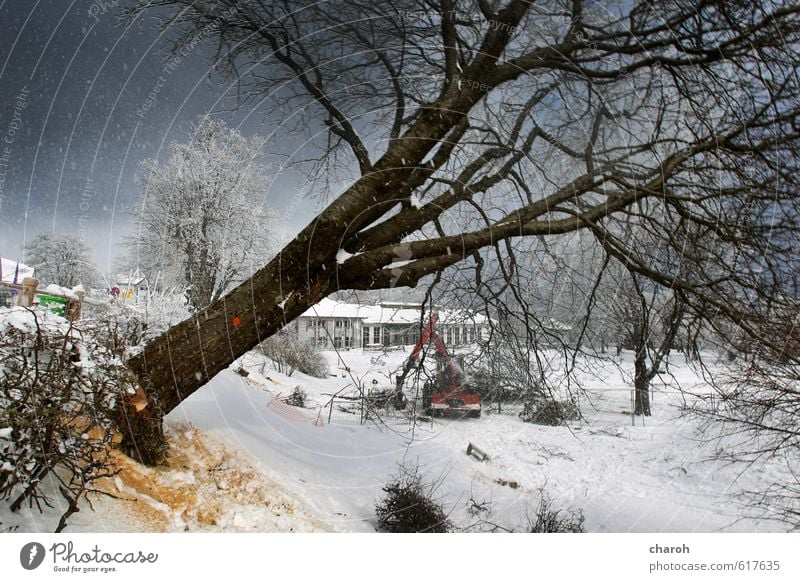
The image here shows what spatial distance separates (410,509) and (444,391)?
0.49 meters

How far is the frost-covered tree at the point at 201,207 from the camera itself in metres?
1.43

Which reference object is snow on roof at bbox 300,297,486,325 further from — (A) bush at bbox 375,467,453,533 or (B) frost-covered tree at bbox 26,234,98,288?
(B) frost-covered tree at bbox 26,234,98,288

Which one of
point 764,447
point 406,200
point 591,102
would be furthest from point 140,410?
point 764,447

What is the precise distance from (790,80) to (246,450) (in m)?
2.78

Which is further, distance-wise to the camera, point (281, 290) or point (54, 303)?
point (281, 290)

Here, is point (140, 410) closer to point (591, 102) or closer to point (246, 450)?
point (246, 450)

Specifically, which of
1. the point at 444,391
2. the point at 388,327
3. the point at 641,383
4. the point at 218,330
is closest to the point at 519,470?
the point at 444,391

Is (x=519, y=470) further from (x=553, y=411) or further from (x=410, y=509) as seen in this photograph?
(x=410, y=509)

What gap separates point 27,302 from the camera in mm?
1360

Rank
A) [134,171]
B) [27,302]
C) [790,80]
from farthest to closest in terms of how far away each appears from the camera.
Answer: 1. [790,80]
2. [134,171]
3. [27,302]

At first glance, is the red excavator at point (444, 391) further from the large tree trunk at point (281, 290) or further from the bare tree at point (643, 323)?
the bare tree at point (643, 323)

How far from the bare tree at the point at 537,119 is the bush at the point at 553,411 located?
626 millimetres

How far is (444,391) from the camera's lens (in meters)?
1.50

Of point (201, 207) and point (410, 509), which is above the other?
point (201, 207)
